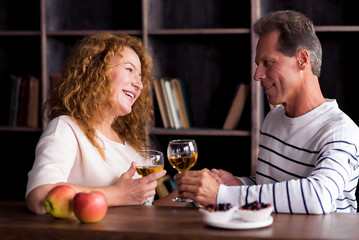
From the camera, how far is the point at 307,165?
1848mm

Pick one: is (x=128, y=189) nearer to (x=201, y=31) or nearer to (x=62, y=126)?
(x=62, y=126)

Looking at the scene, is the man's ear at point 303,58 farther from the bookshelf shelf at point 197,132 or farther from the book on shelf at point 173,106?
the book on shelf at point 173,106

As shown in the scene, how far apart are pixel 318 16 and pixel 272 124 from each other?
4.22 ft

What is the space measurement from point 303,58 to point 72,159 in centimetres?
100

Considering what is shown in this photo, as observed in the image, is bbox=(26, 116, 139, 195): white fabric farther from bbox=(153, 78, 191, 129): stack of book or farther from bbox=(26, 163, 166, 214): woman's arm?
bbox=(153, 78, 191, 129): stack of book

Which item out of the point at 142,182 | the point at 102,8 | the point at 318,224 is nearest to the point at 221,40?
the point at 102,8

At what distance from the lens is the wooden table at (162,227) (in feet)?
4.14

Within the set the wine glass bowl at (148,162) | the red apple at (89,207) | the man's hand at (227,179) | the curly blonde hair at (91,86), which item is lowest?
the man's hand at (227,179)

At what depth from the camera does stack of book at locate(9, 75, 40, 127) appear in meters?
3.19

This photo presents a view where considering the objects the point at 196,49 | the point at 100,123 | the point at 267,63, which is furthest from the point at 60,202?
the point at 196,49

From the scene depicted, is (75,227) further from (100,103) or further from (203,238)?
(100,103)

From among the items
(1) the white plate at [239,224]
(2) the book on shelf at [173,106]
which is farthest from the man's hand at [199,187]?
(2) the book on shelf at [173,106]

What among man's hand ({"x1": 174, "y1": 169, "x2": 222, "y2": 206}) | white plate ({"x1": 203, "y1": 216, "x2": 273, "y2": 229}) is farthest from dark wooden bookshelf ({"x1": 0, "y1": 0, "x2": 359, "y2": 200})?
white plate ({"x1": 203, "y1": 216, "x2": 273, "y2": 229})

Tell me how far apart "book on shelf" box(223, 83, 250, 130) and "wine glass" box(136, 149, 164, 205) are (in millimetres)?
1391
